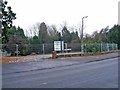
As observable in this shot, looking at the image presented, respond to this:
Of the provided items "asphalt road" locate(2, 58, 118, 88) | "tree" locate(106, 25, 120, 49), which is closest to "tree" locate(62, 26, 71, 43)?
"tree" locate(106, 25, 120, 49)

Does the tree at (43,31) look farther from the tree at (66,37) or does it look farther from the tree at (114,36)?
the tree at (114,36)

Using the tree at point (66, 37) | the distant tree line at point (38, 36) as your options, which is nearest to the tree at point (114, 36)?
the distant tree line at point (38, 36)

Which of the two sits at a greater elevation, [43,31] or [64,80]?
[43,31]

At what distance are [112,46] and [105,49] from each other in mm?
4270

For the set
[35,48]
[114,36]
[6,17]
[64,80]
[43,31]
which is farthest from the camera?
[43,31]

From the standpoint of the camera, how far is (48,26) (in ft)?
267

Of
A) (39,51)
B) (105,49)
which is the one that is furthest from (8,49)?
(105,49)

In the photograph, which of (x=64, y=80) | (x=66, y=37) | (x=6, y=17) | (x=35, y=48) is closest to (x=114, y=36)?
(x=66, y=37)

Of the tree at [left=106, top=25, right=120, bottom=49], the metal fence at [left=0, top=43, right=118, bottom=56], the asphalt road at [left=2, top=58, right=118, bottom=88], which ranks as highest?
the tree at [left=106, top=25, right=120, bottom=49]

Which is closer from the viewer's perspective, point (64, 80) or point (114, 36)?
point (64, 80)

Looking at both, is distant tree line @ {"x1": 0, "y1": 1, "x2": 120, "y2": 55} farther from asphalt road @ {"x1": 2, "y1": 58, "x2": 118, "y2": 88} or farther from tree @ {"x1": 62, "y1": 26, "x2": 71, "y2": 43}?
asphalt road @ {"x1": 2, "y1": 58, "x2": 118, "y2": 88}

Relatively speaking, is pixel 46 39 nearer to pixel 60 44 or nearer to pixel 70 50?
pixel 70 50

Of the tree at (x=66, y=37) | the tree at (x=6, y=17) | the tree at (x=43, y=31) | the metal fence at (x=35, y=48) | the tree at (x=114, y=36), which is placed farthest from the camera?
the tree at (x=43, y=31)

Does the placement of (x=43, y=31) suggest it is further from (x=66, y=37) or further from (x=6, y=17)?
(x=6, y=17)
